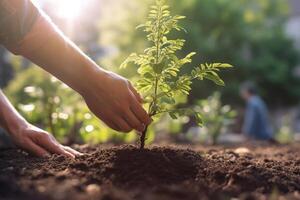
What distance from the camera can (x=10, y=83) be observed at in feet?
35.4

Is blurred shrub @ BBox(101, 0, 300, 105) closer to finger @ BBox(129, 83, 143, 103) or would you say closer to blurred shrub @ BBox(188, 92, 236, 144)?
blurred shrub @ BBox(188, 92, 236, 144)

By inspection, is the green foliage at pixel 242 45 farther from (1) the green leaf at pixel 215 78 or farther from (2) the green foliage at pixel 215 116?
(1) the green leaf at pixel 215 78

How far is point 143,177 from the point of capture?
2.01 metres

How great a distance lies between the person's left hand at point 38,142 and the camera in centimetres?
283

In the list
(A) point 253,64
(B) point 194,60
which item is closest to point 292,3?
(A) point 253,64

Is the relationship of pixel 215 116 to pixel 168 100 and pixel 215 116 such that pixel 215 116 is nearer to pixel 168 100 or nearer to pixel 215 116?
pixel 215 116

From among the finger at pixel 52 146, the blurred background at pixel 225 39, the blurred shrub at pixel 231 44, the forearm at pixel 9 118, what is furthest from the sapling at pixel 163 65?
the blurred shrub at pixel 231 44

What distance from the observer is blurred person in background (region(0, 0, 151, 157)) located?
247 centimetres

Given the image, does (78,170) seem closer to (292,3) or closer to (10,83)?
(10,83)

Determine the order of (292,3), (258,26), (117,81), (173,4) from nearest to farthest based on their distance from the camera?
(117,81)
(173,4)
(258,26)
(292,3)

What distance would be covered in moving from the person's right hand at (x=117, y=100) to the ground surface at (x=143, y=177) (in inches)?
6.2

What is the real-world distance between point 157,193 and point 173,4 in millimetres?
20451

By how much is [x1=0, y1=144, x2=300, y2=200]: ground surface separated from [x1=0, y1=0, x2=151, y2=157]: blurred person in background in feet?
0.69

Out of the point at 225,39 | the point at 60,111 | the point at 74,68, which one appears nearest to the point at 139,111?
the point at 74,68
